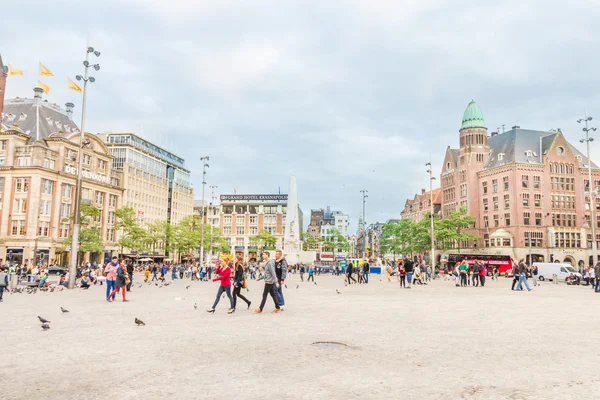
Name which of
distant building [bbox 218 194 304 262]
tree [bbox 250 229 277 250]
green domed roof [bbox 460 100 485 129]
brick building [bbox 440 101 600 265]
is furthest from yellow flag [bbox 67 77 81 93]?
distant building [bbox 218 194 304 262]

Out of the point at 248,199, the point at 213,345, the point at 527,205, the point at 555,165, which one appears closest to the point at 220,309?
the point at 213,345

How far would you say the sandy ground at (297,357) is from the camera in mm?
6125

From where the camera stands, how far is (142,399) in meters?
5.66

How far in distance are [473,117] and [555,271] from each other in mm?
48011

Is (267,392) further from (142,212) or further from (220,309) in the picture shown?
(142,212)

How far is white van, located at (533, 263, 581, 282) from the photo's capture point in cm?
4600

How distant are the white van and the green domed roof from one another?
146 ft

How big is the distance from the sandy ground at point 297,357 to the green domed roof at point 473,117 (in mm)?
81466

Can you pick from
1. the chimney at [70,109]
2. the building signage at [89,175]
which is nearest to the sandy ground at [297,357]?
the building signage at [89,175]

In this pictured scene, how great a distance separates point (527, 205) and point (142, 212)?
2820 inches

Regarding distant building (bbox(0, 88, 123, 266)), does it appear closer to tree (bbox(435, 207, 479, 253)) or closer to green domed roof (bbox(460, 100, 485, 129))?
tree (bbox(435, 207, 479, 253))

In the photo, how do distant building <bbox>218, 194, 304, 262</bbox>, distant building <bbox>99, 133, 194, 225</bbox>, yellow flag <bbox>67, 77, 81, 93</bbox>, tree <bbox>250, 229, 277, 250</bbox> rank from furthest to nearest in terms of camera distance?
distant building <bbox>218, 194, 304, 262</bbox>
tree <bbox>250, 229, 277, 250</bbox>
distant building <bbox>99, 133, 194, 225</bbox>
yellow flag <bbox>67, 77, 81, 93</bbox>

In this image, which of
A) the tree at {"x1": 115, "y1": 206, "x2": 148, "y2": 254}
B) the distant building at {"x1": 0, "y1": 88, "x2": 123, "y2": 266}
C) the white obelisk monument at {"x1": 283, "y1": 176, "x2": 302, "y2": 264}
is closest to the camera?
the distant building at {"x1": 0, "y1": 88, "x2": 123, "y2": 266}

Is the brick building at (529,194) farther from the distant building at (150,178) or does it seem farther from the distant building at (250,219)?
the distant building at (150,178)
